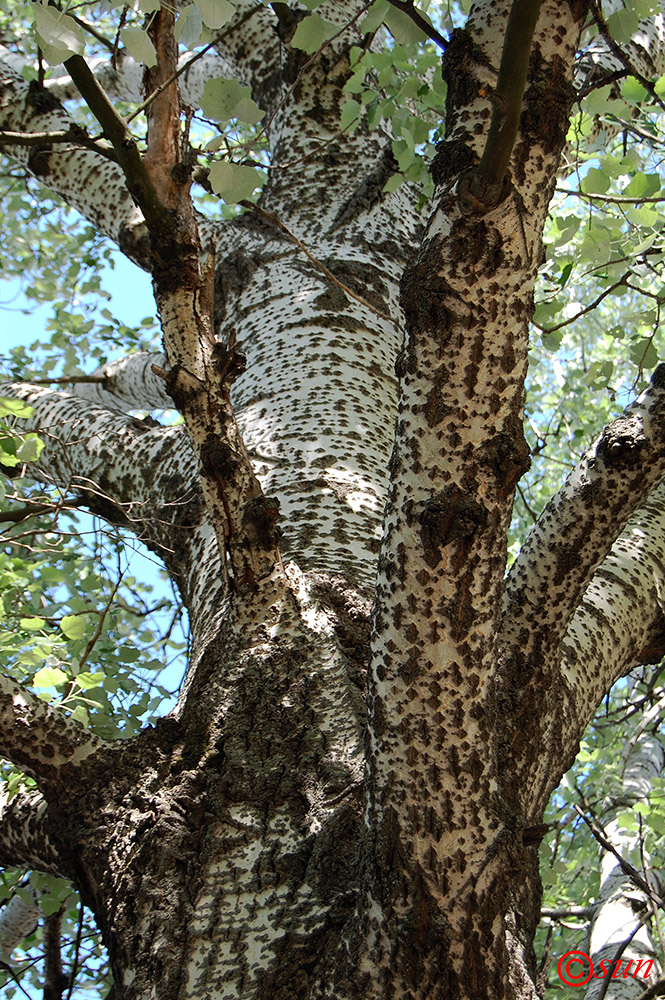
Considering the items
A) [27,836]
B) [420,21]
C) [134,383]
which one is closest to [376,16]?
[420,21]

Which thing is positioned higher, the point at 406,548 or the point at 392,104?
the point at 392,104

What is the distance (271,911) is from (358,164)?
2615 millimetres

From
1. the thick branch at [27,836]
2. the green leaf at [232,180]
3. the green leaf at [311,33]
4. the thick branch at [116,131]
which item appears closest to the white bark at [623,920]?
the thick branch at [27,836]

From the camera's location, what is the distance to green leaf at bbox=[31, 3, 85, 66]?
1.25 metres

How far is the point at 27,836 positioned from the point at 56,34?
1.51 metres

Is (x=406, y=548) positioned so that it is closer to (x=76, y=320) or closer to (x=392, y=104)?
(x=392, y=104)

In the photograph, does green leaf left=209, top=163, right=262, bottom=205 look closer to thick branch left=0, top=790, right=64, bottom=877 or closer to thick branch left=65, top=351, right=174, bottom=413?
thick branch left=0, top=790, right=64, bottom=877

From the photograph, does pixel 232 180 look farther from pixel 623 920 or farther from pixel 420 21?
pixel 623 920

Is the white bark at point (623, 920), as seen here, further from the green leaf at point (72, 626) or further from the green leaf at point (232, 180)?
the green leaf at point (232, 180)

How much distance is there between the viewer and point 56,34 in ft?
4.17

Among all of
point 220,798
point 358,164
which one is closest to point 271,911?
point 220,798

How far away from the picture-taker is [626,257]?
2.33 m

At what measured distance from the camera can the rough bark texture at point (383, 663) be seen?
1220mm

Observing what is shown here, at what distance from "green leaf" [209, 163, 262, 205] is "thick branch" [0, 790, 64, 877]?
4.29ft
